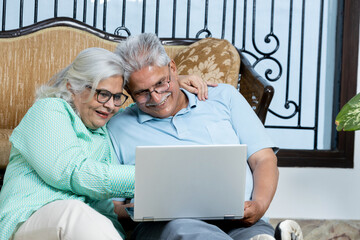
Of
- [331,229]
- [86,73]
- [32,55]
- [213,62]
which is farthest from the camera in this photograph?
[331,229]

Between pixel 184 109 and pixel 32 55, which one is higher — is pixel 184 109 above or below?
below

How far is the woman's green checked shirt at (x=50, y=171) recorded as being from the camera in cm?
146

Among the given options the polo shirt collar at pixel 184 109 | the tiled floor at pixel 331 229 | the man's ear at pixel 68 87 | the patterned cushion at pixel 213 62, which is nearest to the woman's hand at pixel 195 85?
the polo shirt collar at pixel 184 109

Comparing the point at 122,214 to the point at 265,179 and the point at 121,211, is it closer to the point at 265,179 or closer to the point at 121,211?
the point at 121,211

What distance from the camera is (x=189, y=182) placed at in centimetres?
140

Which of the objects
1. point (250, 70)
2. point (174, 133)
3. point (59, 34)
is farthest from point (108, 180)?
point (59, 34)

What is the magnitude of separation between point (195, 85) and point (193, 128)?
20cm

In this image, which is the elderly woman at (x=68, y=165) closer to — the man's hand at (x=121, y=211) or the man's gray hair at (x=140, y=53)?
the man's hand at (x=121, y=211)

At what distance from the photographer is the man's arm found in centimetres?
168

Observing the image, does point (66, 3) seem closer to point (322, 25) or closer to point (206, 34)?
point (206, 34)

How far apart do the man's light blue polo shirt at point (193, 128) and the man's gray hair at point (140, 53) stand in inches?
7.0

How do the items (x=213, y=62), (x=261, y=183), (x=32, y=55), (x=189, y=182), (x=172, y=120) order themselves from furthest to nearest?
1. (x=32, y=55)
2. (x=213, y=62)
3. (x=172, y=120)
4. (x=261, y=183)
5. (x=189, y=182)

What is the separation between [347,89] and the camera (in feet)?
10.7

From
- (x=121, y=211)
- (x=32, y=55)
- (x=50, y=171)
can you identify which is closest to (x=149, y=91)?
(x=121, y=211)
